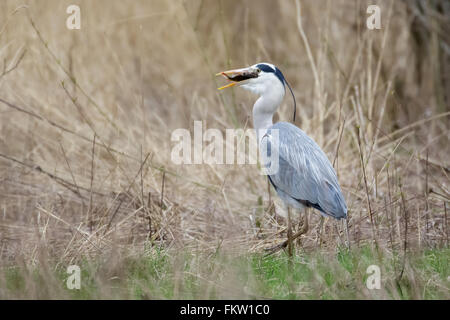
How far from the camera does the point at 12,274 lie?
13.9 feet

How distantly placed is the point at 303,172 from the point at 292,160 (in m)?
0.15

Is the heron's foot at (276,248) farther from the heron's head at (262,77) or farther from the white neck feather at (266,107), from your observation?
the heron's head at (262,77)

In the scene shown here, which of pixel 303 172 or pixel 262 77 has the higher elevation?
pixel 262 77

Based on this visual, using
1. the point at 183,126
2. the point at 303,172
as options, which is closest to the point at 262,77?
the point at 303,172

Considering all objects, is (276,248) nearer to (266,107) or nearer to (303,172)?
(303,172)

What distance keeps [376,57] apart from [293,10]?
252 cm

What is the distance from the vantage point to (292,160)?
193 inches

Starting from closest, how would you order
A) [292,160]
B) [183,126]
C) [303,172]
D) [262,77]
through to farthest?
[303,172], [292,160], [262,77], [183,126]

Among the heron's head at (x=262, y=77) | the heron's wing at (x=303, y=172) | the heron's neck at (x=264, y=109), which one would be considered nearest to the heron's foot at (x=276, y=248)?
the heron's wing at (x=303, y=172)

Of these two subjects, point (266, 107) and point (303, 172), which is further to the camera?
point (266, 107)

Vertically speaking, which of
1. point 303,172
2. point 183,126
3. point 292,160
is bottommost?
point 303,172

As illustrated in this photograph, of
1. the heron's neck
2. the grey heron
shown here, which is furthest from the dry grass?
the heron's neck
